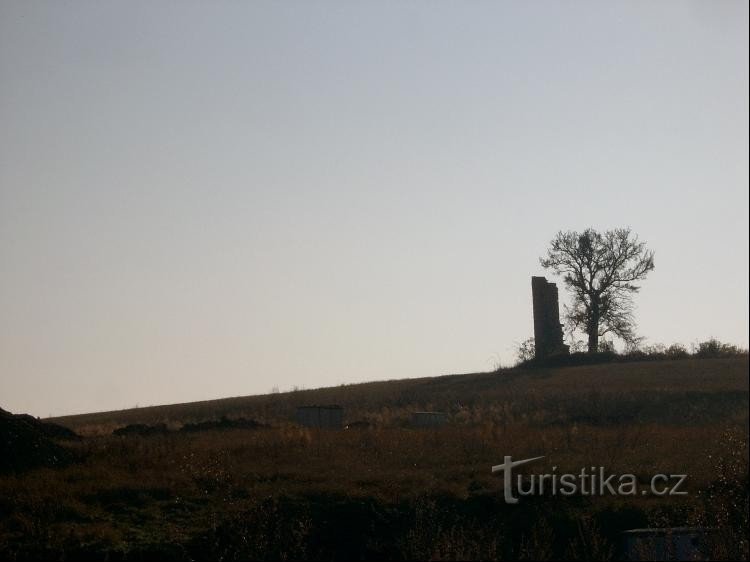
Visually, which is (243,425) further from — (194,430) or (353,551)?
(353,551)

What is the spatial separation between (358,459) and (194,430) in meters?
8.52

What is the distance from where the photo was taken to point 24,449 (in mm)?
17141

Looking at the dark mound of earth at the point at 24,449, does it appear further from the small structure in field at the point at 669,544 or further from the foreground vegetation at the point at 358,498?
the small structure in field at the point at 669,544

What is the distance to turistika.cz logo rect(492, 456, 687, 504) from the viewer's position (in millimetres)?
15562

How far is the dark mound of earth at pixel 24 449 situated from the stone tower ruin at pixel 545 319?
35.5 metres

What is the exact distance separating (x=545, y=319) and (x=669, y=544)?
129ft

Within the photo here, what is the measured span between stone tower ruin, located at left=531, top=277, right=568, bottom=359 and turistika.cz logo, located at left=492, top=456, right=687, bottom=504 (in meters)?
33.7

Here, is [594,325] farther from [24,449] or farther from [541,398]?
[24,449]

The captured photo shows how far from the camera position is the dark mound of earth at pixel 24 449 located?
54.7 ft

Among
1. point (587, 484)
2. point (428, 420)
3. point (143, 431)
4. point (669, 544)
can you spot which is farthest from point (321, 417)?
point (669, 544)

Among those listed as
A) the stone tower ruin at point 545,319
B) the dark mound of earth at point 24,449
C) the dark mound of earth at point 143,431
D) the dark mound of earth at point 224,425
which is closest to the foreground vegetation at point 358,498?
the dark mound of earth at point 24,449

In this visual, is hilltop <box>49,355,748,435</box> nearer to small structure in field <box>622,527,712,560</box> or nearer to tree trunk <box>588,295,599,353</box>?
tree trunk <box>588,295,599,353</box>

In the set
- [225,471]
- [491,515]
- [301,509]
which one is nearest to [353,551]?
[301,509]

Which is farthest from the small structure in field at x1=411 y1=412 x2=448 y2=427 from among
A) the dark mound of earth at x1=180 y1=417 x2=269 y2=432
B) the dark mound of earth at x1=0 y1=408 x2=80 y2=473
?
the dark mound of earth at x1=0 y1=408 x2=80 y2=473
